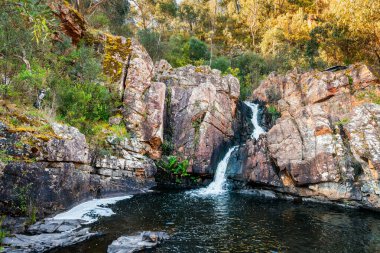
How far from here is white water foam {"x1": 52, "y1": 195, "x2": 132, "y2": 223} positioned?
1221 cm

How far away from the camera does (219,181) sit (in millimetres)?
22016

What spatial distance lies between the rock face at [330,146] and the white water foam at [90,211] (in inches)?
447

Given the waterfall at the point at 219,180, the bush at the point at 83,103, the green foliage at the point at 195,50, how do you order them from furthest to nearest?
the green foliage at the point at 195,50, the waterfall at the point at 219,180, the bush at the point at 83,103

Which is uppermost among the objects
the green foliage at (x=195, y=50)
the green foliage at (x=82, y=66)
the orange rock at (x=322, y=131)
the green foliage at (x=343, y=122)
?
the green foliage at (x=195, y=50)

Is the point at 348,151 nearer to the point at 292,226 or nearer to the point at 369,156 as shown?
the point at 369,156

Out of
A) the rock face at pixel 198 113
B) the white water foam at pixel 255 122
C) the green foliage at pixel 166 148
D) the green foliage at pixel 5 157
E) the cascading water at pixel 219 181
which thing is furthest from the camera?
the white water foam at pixel 255 122

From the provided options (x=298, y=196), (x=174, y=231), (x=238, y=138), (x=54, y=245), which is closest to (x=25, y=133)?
(x=54, y=245)

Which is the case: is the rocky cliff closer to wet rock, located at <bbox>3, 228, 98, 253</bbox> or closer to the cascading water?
the cascading water

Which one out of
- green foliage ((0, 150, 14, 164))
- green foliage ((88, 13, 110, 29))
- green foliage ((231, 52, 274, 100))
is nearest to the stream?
green foliage ((0, 150, 14, 164))

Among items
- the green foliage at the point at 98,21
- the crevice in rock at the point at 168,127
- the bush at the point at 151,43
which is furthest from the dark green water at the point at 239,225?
the bush at the point at 151,43

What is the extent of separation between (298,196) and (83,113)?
16.9 metres

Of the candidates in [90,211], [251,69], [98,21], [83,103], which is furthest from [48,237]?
[251,69]

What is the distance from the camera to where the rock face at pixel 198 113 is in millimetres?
22047

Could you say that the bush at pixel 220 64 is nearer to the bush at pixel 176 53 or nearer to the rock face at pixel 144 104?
the bush at pixel 176 53
